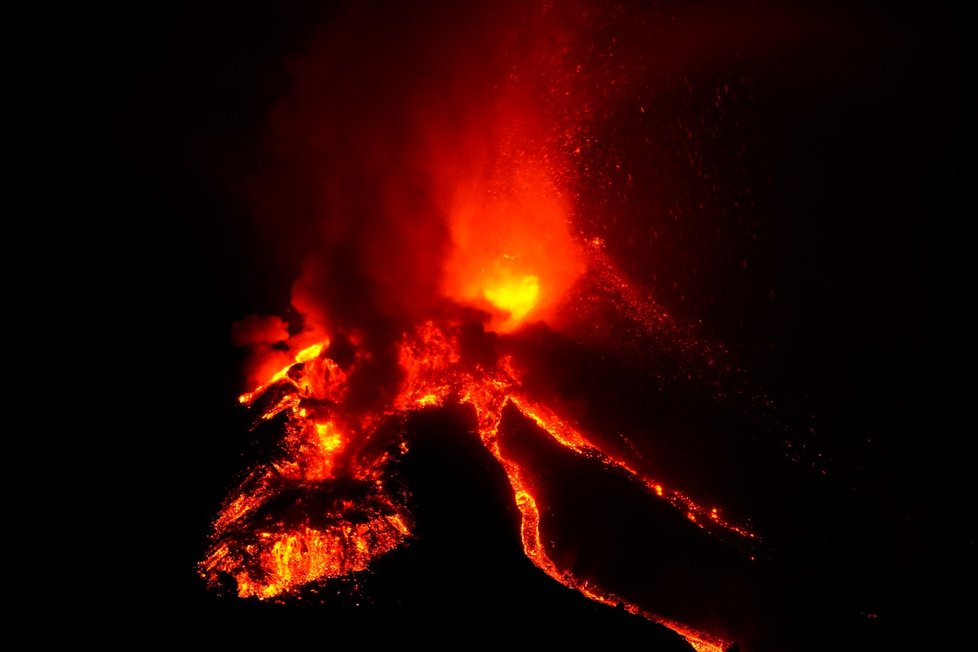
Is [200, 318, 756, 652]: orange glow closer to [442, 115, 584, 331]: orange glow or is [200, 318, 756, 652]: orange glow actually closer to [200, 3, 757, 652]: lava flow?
[200, 3, 757, 652]: lava flow

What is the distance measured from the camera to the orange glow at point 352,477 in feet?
17.1

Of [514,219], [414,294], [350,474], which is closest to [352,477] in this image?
[350,474]

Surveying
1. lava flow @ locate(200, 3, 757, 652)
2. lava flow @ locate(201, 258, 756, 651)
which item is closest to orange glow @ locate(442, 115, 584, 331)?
lava flow @ locate(200, 3, 757, 652)

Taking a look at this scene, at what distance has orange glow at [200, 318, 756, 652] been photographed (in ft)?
17.1

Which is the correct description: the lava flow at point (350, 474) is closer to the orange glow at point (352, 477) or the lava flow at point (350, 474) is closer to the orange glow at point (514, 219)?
the orange glow at point (352, 477)

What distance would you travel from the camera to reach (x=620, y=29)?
29.6ft

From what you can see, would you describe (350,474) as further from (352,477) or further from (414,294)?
(414,294)

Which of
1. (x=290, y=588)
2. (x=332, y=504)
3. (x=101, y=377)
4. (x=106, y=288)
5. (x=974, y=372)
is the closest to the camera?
(x=290, y=588)

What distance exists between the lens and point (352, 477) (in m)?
6.09

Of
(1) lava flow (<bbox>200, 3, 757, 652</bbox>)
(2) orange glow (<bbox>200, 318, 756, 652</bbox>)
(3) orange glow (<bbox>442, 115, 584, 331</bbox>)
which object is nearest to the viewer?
(2) orange glow (<bbox>200, 318, 756, 652</bbox>)

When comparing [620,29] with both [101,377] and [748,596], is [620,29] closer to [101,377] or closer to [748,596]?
[748,596]

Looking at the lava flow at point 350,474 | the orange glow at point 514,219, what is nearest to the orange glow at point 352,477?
the lava flow at point 350,474

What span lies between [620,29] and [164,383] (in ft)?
24.4

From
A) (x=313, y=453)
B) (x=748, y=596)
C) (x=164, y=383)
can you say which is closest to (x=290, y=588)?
(x=313, y=453)
